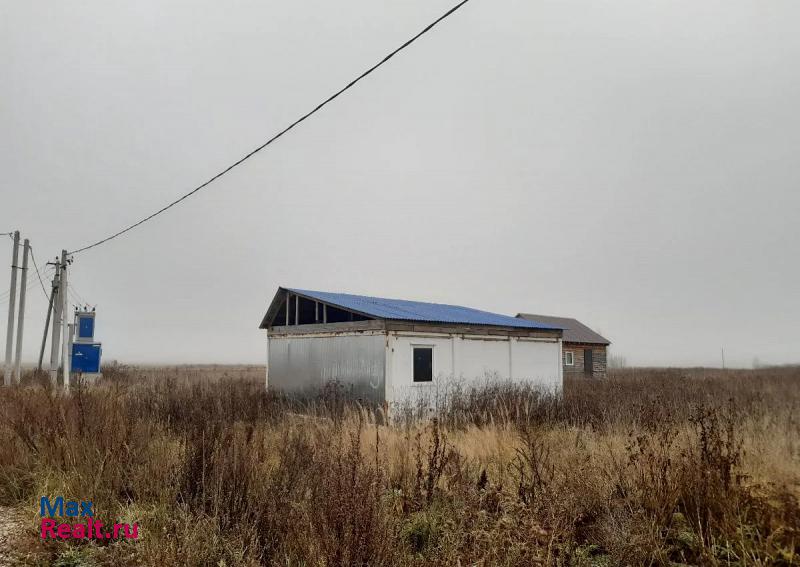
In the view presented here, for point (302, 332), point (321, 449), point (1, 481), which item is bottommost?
point (1, 481)

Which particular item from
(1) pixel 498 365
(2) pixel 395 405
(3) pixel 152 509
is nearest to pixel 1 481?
(3) pixel 152 509

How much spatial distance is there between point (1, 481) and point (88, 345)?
17.4 meters

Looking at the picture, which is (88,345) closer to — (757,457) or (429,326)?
(429,326)

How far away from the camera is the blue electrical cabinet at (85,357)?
2155 centimetres

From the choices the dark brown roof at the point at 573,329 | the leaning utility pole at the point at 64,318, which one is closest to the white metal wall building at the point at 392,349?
the leaning utility pole at the point at 64,318

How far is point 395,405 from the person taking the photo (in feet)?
44.9

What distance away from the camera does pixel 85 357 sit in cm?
2166

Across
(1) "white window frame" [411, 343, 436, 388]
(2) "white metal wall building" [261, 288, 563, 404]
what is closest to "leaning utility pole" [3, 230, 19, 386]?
(2) "white metal wall building" [261, 288, 563, 404]

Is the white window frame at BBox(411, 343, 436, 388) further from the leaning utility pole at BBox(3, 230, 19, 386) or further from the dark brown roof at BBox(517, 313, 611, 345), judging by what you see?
the dark brown roof at BBox(517, 313, 611, 345)

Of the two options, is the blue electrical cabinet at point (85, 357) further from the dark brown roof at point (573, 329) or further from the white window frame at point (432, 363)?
the dark brown roof at point (573, 329)

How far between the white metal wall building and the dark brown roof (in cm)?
1769

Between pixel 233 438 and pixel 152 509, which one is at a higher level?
pixel 233 438

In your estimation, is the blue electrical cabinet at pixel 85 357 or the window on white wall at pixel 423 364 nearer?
the window on white wall at pixel 423 364

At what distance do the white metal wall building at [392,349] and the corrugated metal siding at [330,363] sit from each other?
0.09 feet
